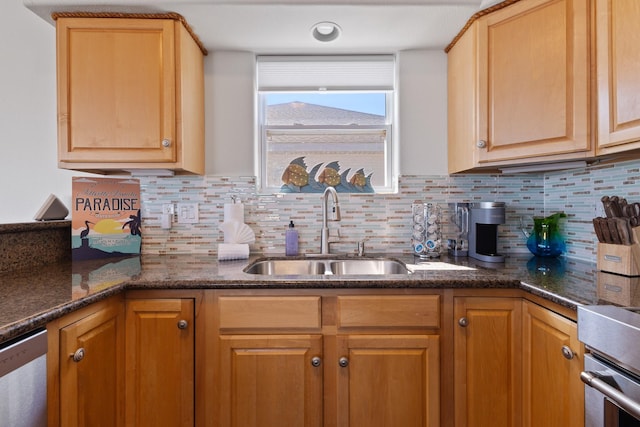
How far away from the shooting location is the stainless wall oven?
2.56 feet

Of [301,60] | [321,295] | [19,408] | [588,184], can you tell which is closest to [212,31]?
[301,60]

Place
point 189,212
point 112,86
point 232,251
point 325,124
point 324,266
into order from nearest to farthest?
point 112,86 → point 232,251 → point 324,266 → point 189,212 → point 325,124

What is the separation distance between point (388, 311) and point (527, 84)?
1.17 meters

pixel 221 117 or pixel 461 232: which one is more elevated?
pixel 221 117

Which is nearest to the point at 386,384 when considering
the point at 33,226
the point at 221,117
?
the point at 221,117

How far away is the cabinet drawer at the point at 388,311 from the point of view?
1.28 m

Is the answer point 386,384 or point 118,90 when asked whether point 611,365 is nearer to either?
point 386,384

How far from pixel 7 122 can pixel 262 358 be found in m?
2.22

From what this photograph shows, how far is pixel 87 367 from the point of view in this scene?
3.54 feet

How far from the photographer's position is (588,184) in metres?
1.64

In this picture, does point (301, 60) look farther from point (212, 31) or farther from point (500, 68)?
point (500, 68)

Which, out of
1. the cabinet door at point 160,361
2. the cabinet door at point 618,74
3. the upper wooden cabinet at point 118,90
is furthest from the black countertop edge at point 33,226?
the cabinet door at point 618,74

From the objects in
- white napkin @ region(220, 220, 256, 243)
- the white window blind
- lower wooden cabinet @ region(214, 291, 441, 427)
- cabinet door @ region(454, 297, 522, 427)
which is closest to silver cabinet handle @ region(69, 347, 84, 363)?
lower wooden cabinet @ region(214, 291, 441, 427)

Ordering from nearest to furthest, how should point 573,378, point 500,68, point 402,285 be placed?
point 573,378 < point 402,285 < point 500,68
